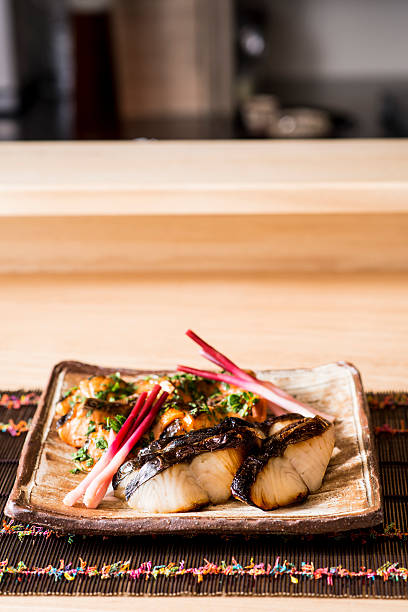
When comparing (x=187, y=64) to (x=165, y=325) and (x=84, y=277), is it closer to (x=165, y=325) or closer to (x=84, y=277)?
(x=84, y=277)

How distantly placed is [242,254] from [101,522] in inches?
40.9

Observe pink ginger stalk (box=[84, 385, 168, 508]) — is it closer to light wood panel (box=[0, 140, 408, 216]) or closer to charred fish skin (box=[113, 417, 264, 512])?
charred fish skin (box=[113, 417, 264, 512])

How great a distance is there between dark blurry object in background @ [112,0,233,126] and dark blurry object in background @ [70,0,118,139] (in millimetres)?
146

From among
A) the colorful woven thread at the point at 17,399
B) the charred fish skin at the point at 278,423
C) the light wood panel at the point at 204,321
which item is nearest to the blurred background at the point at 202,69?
the light wood panel at the point at 204,321

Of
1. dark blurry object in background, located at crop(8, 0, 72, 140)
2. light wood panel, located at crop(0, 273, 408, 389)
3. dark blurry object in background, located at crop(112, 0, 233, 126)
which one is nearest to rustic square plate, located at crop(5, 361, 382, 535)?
light wood panel, located at crop(0, 273, 408, 389)

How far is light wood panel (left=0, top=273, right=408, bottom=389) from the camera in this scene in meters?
1.56

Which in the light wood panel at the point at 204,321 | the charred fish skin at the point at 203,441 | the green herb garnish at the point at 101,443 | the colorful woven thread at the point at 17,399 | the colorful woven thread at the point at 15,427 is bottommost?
the light wood panel at the point at 204,321

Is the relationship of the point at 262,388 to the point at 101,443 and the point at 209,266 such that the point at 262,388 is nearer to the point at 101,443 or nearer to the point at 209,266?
the point at 101,443

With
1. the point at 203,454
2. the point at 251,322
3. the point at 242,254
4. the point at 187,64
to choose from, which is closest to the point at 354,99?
the point at 187,64

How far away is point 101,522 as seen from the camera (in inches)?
40.5

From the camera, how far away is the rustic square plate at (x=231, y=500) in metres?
1.01

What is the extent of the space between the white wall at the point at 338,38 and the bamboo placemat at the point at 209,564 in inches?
127

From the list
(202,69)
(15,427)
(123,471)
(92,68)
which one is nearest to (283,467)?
(123,471)

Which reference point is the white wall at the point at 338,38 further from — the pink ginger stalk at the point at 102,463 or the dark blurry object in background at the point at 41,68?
the pink ginger stalk at the point at 102,463
